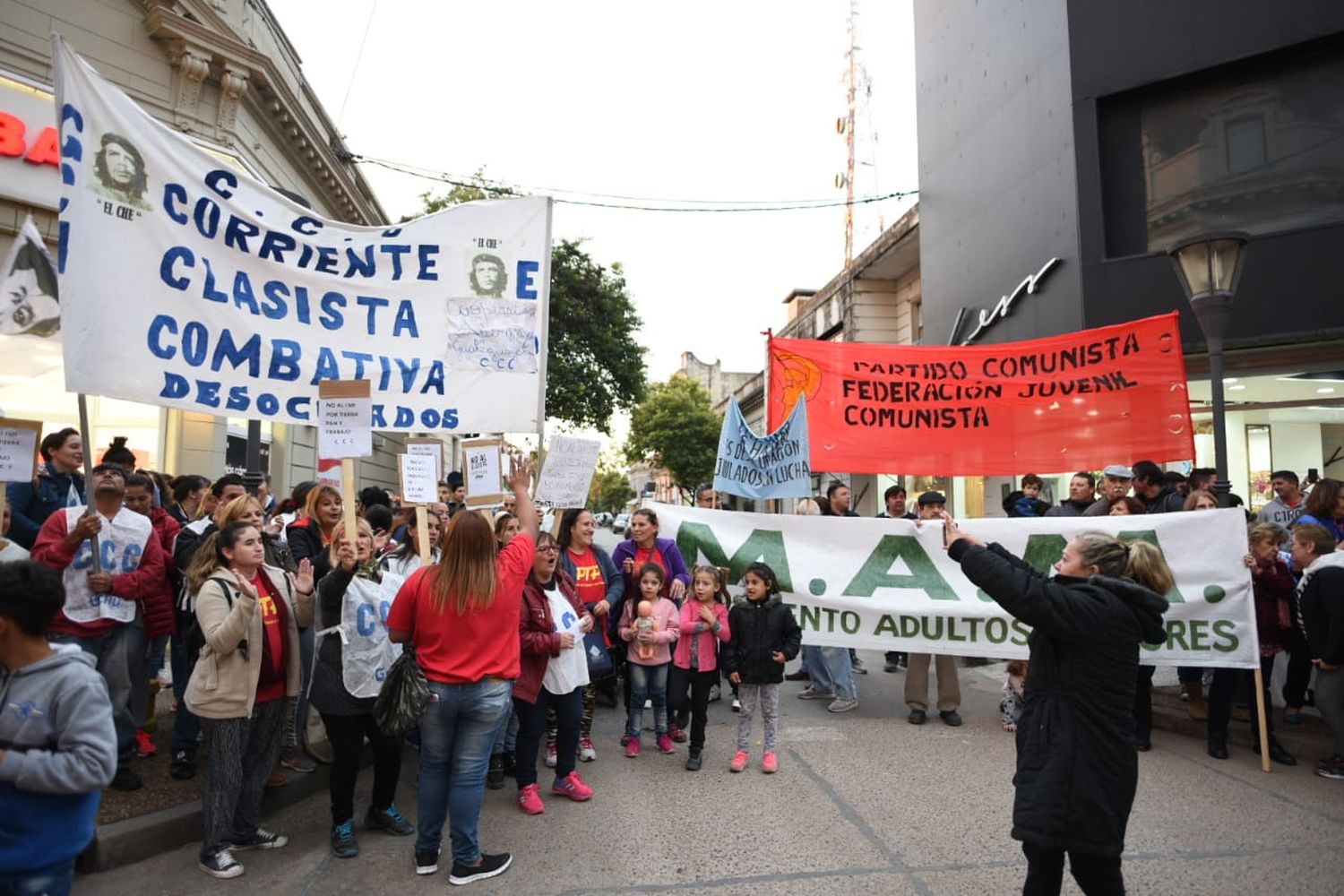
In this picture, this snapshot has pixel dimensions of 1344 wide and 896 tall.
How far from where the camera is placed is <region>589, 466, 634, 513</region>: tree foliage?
9475cm

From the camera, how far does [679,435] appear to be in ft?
142

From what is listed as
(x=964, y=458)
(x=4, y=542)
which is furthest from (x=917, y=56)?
(x=4, y=542)

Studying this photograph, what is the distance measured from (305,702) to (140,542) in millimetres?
1451

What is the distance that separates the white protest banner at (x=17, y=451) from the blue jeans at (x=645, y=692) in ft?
12.6

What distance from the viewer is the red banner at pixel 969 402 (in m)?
7.35

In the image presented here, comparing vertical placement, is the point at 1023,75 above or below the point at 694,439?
above

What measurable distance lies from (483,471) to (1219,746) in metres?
5.61

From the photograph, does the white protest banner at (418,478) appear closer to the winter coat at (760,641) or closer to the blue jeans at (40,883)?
the blue jeans at (40,883)

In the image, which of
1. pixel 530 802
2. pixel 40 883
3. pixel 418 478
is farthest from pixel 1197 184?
pixel 40 883

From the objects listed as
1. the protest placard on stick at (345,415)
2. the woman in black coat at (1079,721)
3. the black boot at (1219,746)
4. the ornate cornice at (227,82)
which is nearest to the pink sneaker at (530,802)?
the protest placard on stick at (345,415)

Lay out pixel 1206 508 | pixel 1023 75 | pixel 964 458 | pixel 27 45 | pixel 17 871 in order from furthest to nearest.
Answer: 1. pixel 1023 75
2. pixel 27 45
3. pixel 964 458
4. pixel 1206 508
5. pixel 17 871

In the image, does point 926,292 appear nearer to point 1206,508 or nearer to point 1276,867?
point 1206,508

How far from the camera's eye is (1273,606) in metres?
6.00

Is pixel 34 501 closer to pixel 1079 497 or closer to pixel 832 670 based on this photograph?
pixel 832 670
